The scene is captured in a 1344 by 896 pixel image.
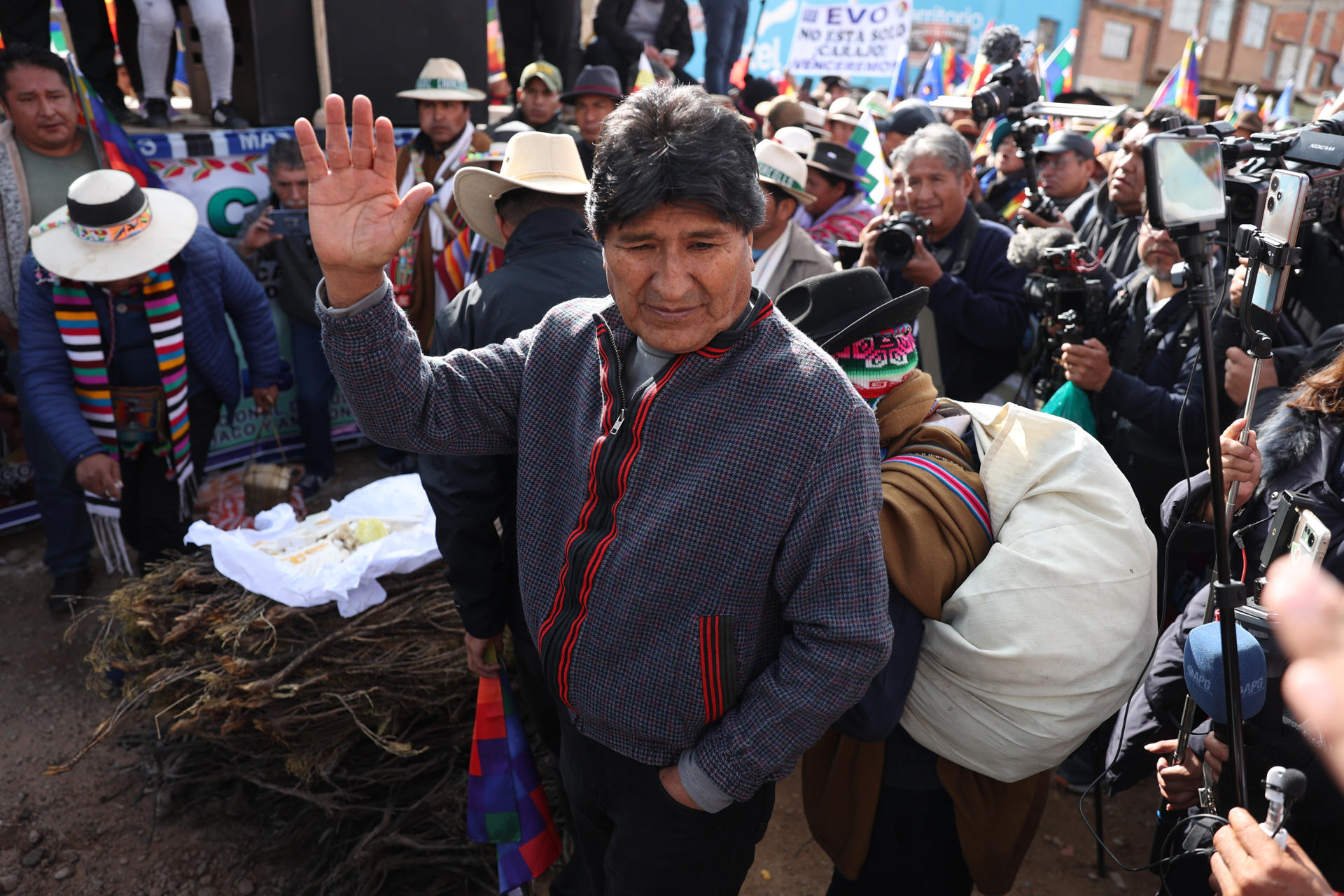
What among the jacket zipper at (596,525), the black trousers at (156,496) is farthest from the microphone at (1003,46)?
the black trousers at (156,496)

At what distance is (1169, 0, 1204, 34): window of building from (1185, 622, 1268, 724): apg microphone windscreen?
3206 centimetres

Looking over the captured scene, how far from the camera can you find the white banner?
8.56 m

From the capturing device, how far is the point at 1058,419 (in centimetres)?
177

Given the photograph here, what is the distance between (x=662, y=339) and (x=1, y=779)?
3.02 metres

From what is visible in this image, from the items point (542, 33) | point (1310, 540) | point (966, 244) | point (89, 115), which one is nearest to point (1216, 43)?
Answer: point (542, 33)

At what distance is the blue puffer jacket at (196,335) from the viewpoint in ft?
11.1

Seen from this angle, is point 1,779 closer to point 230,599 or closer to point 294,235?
point 230,599

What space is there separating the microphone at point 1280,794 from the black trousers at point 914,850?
742 mm

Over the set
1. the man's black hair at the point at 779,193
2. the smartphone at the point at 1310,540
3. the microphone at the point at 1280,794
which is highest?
the man's black hair at the point at 779,193

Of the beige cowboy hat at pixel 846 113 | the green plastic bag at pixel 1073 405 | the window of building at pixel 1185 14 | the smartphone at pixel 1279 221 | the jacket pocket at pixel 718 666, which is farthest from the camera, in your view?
the window of building at pixel 1185 14

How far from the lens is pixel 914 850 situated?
75.2 inches

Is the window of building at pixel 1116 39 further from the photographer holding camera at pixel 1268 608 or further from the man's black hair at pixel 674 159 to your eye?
the man's black hair at pixel 674 159

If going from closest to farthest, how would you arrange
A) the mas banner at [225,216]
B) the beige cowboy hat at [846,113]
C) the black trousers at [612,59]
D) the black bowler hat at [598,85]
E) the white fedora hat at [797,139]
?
the mas banner at [225,216]
the white fedora hat at [797,139]
the black bowler hat at [598,85]
the beige cowboy hat at [846,113]
the black trousers at [612,59]

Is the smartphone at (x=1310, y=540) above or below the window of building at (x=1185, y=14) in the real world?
below
